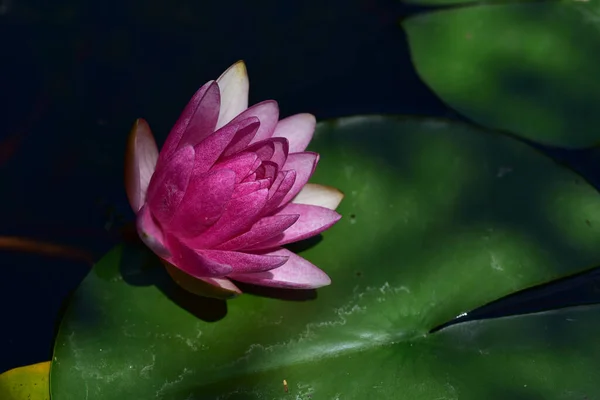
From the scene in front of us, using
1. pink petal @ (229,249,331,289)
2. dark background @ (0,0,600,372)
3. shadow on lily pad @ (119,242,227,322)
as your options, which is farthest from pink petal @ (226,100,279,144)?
dark background @ (0,0,600,372)

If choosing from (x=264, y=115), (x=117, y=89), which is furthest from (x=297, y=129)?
(x=117, y=89)

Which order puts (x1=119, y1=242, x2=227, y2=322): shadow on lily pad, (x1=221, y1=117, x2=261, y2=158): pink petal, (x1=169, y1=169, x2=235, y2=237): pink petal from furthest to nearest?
(x1=119, y1=242, x2=227, y2=322): shadow on lily pad
(x1=221, y1=117, x2=261, y2=158): pink petal
(x1=169, y1=169, x2=235, y2=237): pink petal

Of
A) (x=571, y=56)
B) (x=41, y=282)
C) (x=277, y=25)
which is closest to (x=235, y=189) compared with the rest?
(x=41, y=282)

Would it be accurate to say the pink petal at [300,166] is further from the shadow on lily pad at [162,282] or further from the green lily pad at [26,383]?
the green lily pad at [26,383]

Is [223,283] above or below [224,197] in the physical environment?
below

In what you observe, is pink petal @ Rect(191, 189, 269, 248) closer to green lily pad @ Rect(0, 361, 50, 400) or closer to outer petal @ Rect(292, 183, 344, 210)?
outer petal @ Rect(292, 183, 344, 210)

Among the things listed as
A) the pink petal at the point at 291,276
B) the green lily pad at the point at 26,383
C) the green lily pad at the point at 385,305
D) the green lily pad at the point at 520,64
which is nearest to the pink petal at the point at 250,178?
the pink petal at the point at 291,276

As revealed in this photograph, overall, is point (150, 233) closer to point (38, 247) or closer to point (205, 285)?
point (205, 285)
